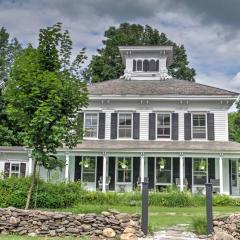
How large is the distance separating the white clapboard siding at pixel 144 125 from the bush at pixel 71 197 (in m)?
6.14

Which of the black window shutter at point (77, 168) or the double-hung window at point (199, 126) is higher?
the double-hung window at point (199, 126)

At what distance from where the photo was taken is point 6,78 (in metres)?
39.8

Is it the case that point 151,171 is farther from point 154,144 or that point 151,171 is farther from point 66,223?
point 66,223

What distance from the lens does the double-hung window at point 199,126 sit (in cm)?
2366

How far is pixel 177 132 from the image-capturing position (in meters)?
23.8

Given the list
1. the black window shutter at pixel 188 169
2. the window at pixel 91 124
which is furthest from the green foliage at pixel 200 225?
the window at pixel 91 124

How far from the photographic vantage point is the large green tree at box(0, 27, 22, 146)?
3497cm

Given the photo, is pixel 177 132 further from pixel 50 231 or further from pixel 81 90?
pixel 50 231

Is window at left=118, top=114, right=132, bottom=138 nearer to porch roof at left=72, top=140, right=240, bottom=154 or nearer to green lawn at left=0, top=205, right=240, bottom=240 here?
porch roof at left=72, top=140, right=240, bottom=154

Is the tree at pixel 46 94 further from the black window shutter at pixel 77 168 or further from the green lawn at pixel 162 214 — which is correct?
the black window shutter at pixel 77 168

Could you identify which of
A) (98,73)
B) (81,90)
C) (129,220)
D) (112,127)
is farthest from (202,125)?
(98,73)

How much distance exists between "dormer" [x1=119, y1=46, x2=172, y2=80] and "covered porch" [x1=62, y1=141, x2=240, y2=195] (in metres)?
6.69

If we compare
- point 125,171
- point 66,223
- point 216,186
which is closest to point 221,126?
point 216,186

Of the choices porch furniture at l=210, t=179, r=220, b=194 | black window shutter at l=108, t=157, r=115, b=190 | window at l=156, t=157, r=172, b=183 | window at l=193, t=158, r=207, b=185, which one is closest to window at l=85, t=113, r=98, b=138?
black window shutter at l=108, t=157, r=115, b=190
